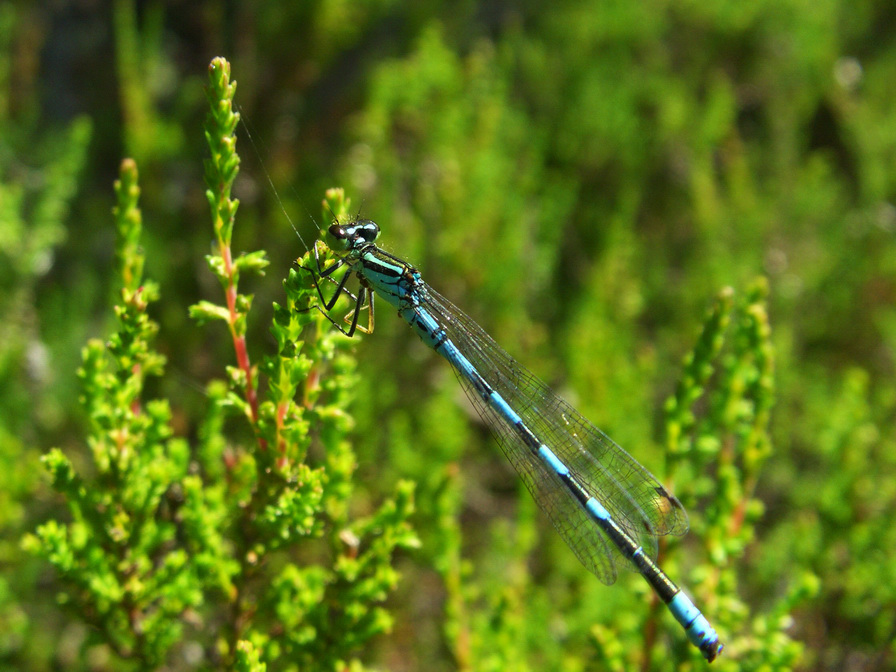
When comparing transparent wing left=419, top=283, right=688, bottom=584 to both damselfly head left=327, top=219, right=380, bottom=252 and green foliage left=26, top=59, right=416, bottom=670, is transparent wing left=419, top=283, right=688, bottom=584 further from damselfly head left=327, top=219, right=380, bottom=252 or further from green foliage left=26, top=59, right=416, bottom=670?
green foliage left=26, top=59, right=416, bottom=670

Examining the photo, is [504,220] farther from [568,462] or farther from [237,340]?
[237,340]

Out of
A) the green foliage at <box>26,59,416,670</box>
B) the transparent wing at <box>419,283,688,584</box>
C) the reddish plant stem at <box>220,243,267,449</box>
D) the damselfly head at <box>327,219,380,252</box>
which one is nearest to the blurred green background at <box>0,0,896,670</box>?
the transparent wing at <box>419,283,688,584</box>

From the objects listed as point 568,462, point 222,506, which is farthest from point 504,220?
point 222,506

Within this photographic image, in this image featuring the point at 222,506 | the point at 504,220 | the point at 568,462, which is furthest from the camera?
the point at 504,220

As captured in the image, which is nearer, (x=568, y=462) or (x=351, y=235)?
(x=351, y=235)

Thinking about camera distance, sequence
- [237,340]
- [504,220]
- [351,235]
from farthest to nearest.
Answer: [504,220] → [351,235] → [237,340]

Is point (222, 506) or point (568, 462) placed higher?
point (222, 506)

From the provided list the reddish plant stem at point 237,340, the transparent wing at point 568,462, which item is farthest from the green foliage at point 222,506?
the transparent wing at point 568,462

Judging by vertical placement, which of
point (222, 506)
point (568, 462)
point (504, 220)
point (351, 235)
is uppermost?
point (504, 220)
